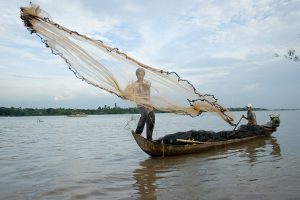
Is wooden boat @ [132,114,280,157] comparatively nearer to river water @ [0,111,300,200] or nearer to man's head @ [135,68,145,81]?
river water @ [0,111,300,200]

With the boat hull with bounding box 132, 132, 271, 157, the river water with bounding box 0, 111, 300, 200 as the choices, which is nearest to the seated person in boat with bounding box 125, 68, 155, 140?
the river water with bounding box 0, 111, 300, 200

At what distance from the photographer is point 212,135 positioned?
37.9 feet

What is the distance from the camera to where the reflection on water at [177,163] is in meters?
6.38

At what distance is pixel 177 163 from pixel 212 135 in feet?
10.2

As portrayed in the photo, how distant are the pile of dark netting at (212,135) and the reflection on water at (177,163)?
44cm

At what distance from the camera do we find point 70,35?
6.63 metres

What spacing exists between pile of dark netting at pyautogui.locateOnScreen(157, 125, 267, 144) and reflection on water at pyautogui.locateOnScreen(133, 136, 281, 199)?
44cm

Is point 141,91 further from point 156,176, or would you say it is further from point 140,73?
point 156,176

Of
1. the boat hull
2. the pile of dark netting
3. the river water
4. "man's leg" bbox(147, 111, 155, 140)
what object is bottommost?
the river water

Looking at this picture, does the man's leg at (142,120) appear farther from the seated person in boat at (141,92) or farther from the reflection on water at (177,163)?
the reflection on water at (177,163)

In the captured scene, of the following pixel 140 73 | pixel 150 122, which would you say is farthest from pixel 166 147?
pixel 140 73

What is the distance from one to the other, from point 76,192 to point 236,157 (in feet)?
Answer: 16.9

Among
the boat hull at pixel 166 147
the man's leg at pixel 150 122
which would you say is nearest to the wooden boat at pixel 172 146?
the boat hull at pixel 166 147

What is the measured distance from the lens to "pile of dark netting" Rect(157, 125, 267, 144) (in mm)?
9957
